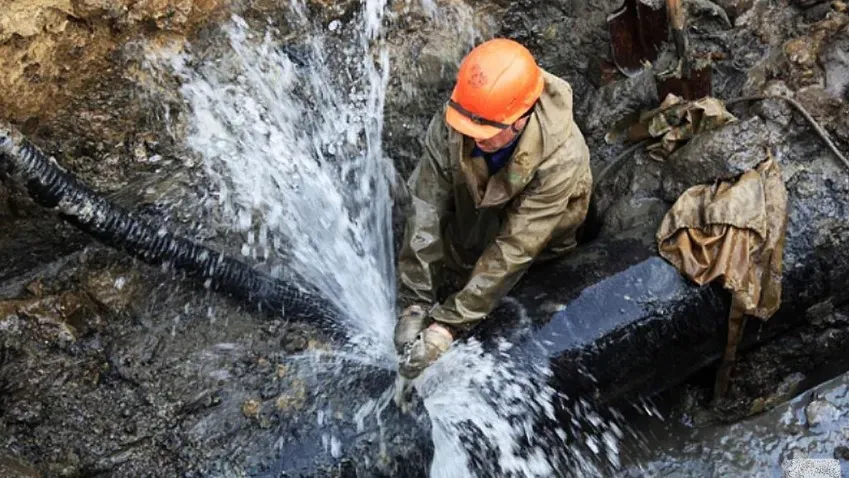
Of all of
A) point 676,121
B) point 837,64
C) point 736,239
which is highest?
point 837,64

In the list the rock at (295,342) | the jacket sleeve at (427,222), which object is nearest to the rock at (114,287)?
the rock at (295,342)

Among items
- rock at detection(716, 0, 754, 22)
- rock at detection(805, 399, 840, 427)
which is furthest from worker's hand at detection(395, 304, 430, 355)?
rock at detection(716, 0, 754, 22)

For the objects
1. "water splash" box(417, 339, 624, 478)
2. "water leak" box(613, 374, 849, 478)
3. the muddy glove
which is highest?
the muddy glove

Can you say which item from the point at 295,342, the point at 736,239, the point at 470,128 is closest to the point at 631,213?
the point at 736,239

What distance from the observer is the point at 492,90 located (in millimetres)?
3400

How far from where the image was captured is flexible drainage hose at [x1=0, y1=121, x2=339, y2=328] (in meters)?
3.70

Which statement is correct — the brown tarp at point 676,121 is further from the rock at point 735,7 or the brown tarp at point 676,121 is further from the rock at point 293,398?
the rock at point 293,398

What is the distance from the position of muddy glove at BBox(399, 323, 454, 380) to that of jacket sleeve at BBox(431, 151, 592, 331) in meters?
0.07

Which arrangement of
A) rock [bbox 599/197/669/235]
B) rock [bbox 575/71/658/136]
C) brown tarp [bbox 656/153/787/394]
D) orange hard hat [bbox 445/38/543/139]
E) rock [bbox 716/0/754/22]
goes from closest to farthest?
orange hard hat [bbox 445/38/543/139]
brown tarp [bbox 656/153/787/394]
rock [bbox 599/197/669/235]
rock [bbox 575/71/658/136]
rock [bbox 716/0/754/22]

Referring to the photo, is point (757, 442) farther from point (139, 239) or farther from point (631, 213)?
point (139, 239)

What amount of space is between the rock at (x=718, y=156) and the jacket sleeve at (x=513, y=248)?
0.69 meters

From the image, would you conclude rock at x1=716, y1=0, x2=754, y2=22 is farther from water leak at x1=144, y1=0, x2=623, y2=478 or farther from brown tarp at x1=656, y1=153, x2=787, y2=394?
water leak at x1=144, y1=0, x2=623, y2=478

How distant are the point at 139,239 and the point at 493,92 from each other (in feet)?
6.40

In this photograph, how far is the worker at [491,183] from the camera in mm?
3463
